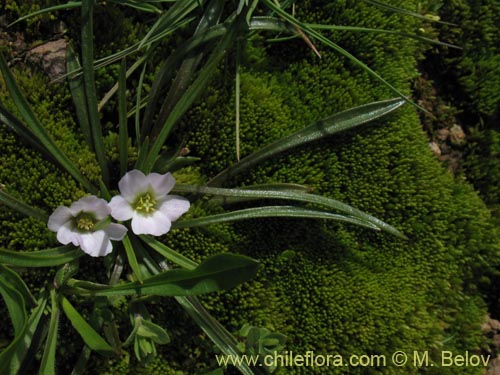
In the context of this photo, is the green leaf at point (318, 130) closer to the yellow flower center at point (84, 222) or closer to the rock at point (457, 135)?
the yellow flower center at point (84, 222)

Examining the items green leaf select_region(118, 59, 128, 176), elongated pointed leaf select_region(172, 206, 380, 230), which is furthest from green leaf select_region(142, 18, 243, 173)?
elongated pointed leaf select_region(172, 206, 380, 230)

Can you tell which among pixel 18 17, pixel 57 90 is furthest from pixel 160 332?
pixel 18 17

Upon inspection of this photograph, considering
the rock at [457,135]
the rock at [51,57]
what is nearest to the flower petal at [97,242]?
the rock at [51,57]

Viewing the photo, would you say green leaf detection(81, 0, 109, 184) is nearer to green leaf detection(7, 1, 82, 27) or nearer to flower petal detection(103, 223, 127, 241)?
green leaf detection(7, 1, 82, 27)

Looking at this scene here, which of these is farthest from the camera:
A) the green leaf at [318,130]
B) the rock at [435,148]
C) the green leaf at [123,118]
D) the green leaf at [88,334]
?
the rock at [435,148]

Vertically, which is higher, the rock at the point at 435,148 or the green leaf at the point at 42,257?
the rock at the point at 435,148
